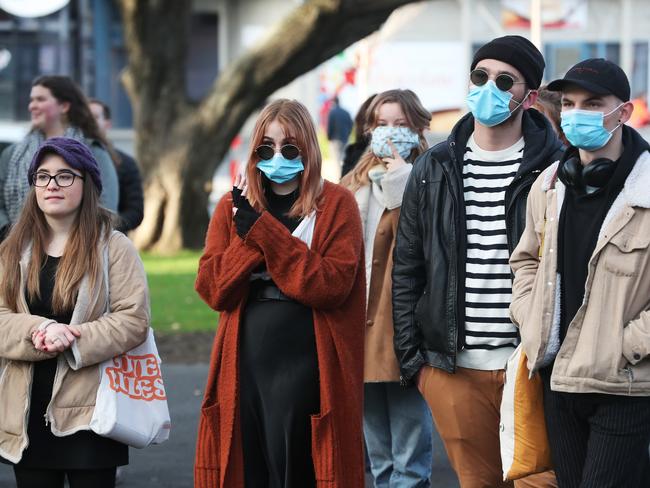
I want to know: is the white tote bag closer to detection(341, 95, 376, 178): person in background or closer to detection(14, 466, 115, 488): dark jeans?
detection(14, 466, 115, 488): dark jeans

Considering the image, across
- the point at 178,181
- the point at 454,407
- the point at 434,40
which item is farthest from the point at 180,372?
the point at 434,40

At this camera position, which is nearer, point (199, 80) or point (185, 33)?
point (185, 33)

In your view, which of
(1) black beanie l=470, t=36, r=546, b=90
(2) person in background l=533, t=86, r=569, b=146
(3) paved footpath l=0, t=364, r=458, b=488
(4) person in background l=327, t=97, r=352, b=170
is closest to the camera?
(1) black beanie l=470, t=36, r=546, b=90

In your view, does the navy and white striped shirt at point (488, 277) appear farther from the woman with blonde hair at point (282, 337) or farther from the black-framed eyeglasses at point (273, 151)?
the black-framed eyeglasses at point (273, 151)

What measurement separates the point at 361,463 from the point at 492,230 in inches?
40.2

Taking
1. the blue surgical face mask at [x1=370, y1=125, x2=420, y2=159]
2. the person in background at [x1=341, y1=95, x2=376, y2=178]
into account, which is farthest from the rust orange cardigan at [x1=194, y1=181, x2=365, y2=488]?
the person in background at [x1=341, y1=95, x2=376, y2=178]

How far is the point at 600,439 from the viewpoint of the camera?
4.21m

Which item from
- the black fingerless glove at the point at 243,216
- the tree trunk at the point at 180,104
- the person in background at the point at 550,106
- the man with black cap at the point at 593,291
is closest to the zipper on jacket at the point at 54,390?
the black fingerless glove at the point at 243,216

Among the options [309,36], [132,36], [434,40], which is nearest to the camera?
[309,36]

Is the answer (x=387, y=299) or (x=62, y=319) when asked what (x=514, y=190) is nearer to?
(x=387, y=299)

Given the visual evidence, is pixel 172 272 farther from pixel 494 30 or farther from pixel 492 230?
pixel 494 30

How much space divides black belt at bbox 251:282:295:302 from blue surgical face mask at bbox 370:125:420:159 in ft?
5.23

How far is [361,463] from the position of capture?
4750 mm

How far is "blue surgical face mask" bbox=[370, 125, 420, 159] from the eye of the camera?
19.9 feet
